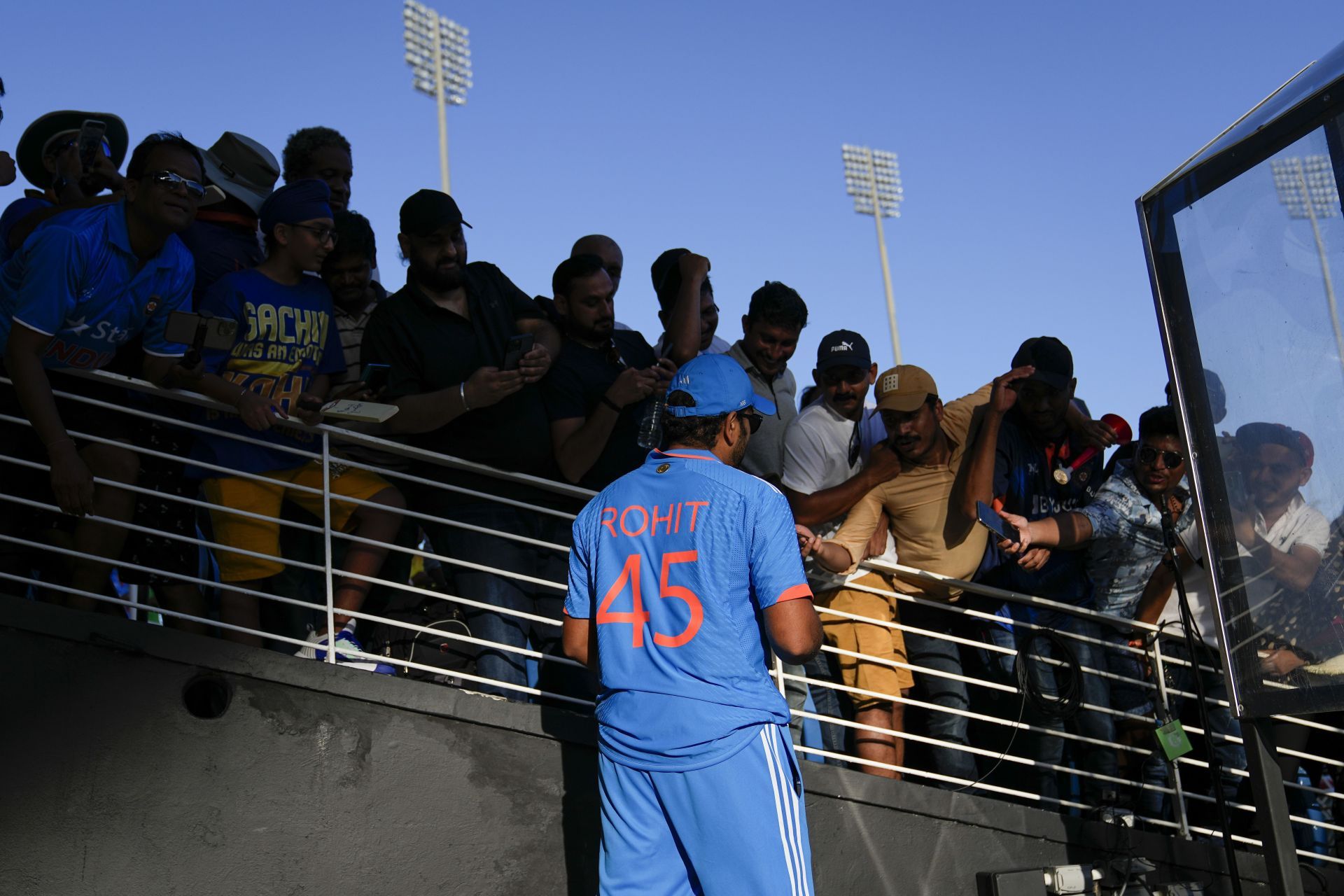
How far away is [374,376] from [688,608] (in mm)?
1890

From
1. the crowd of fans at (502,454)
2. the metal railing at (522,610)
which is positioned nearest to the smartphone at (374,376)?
the crowd of fans at (502,454)

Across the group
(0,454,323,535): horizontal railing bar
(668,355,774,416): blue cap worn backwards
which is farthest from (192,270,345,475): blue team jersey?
(668,355,774,416): blue cap worn backwards

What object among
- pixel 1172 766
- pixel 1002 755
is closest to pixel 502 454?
pixel 1002 755

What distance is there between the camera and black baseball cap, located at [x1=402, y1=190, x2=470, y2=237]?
525 centimetres

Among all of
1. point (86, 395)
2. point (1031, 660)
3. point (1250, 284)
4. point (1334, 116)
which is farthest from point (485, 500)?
point (1334, 116)

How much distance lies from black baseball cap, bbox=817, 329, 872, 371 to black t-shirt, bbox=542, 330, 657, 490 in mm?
882

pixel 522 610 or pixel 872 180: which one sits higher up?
pixel 872 180

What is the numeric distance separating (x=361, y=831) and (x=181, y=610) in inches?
45.1

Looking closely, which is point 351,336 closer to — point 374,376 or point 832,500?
point 374,376

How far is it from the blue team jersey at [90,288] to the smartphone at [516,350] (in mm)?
1225

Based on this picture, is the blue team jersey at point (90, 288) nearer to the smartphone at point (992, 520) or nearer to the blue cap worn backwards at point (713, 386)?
the blue cap worn backwards at point (713, 386)

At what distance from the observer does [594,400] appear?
5.45 meters

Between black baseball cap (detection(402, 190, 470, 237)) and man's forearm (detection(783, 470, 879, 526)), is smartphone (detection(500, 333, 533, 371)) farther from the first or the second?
man's forearm (detection(783, 470, 879, 526))

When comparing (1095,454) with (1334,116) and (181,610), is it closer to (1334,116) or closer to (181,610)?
(1334,116)
